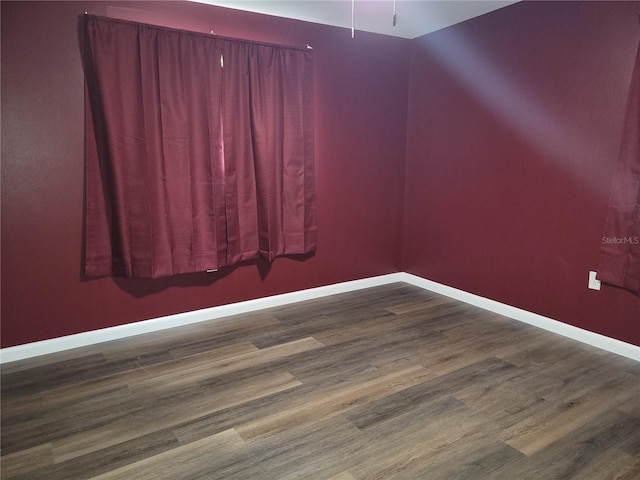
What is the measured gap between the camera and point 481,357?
8.70ft

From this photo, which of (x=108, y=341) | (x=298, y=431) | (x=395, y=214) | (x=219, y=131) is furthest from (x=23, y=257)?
(x=395, y=214)

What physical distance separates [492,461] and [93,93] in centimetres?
286

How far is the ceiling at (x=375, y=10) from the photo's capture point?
2.98m

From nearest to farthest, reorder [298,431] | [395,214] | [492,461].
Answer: [492,461], [298,431], [395,214]

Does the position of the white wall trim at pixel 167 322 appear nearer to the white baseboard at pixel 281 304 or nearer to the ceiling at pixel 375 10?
the white baseboard at pixel 281 304

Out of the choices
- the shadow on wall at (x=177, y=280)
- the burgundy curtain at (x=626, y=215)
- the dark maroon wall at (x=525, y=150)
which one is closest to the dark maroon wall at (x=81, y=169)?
the shadow on wall at (x=177, y=280)

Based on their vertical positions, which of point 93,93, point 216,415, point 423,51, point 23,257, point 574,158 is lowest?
point 216,415

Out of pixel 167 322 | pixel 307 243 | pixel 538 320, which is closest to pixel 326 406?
pixel 167 322

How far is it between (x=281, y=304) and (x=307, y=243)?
543 mm

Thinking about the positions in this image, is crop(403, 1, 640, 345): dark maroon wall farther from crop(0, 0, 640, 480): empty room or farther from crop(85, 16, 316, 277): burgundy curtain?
crop(85, 16, 316, 277): burgundy curtain

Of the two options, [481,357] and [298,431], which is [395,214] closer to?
[481,357]

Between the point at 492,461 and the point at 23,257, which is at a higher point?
the point at 23,257

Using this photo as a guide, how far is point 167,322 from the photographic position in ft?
10.1

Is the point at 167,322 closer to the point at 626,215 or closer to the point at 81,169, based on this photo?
the point at 81,169
